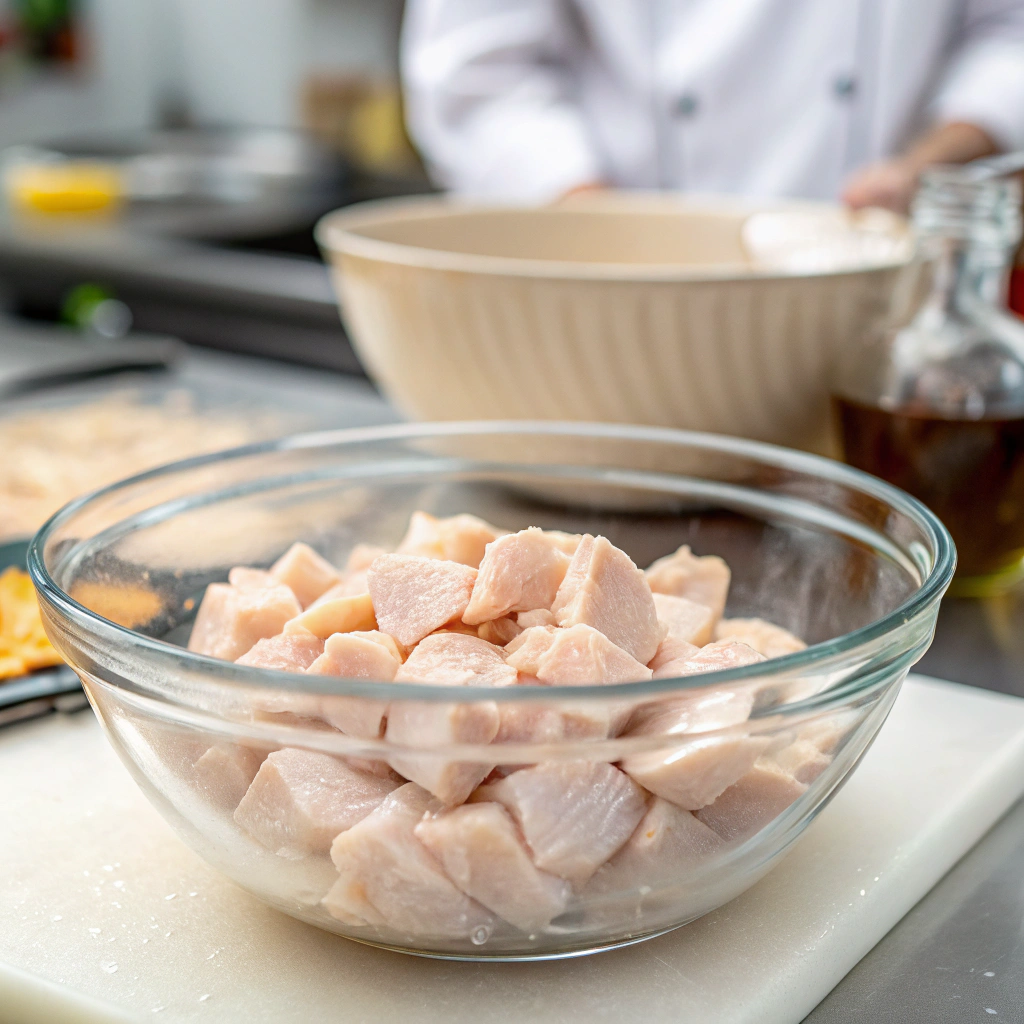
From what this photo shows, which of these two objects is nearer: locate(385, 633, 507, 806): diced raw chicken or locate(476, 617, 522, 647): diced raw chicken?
locate(385, 633, 507, 806): diced raw chicken

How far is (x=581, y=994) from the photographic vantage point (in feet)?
1.91

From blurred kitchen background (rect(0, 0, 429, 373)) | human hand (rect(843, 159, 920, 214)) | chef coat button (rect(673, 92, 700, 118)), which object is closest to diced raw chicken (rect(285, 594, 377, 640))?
human hand (rect(843, 159, 920, 214))

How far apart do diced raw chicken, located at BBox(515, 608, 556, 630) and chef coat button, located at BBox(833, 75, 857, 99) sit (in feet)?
5.63

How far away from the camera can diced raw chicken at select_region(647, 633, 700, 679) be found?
641 millimetres

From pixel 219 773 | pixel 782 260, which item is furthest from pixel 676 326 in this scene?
pixel 219 773

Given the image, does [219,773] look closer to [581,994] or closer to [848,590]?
[581,994]

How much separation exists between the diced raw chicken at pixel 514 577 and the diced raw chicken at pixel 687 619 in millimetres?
94

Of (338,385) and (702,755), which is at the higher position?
(702,755)

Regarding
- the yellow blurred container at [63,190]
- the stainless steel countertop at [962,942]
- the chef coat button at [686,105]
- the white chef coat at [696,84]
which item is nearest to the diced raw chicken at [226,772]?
the stainless steel countertop at [962,942]

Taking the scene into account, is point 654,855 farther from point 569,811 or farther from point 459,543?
point 459,543

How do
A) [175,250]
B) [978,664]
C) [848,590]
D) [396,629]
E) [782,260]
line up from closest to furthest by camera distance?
A: [396,629], [848,590], [978,664], [782,260], [175,250]

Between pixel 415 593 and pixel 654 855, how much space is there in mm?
193

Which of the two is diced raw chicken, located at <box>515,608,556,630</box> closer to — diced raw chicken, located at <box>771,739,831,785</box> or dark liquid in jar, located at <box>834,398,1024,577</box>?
diced raw chicken, located at <box>771,739,831,785</box>

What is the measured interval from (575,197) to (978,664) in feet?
3.11
